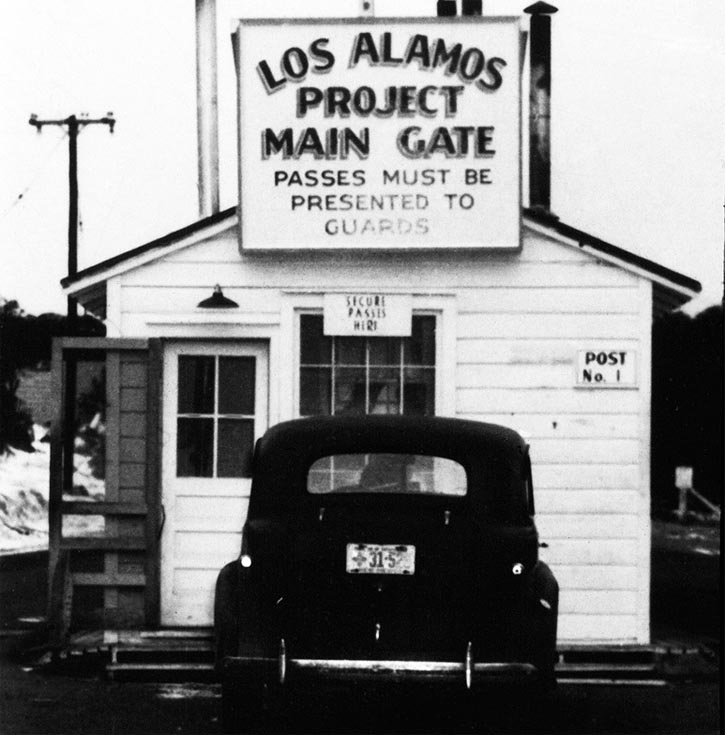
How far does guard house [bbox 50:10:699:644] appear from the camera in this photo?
11.7 metres

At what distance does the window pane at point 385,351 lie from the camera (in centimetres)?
1203

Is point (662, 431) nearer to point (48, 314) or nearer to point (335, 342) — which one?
point (48, 314)

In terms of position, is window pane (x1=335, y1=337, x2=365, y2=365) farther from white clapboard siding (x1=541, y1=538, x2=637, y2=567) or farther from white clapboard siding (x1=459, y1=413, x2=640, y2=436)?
white clapboard siding (x1=541, y1=538, x2=637, y2=567)

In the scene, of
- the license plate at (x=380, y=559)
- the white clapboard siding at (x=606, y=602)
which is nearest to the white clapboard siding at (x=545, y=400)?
the white clapboard siding at (x=606, y=602)

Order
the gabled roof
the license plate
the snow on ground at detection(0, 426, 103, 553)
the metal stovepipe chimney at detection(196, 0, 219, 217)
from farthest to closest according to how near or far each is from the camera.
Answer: the snow on ground at detection(0, 426, 103, 553)
the metal stovepipe chimney at detection(196, 0, 219, 217)
the gabled roof
the license plate

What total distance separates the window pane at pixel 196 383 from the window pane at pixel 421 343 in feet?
5.20

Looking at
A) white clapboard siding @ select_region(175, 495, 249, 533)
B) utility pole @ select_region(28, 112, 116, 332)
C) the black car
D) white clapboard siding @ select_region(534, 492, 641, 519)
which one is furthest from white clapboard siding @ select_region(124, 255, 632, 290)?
utility pole @ select_region(28, 112, 116, 332)

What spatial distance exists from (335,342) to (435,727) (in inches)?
147

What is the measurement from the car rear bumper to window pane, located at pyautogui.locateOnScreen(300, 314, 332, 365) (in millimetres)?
4161

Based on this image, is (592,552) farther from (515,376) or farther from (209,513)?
(209,513)

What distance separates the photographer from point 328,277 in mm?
11969

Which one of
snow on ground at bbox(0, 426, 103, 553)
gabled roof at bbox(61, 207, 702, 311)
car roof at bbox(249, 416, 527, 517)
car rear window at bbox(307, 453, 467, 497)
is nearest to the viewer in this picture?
car roof at bbox(249, 416, 527, 517)

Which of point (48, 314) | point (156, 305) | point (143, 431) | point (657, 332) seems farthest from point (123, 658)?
point (48, 314)

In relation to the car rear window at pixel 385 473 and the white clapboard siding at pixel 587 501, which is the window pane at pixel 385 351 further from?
the white clapboard siding at pixel 587 501
